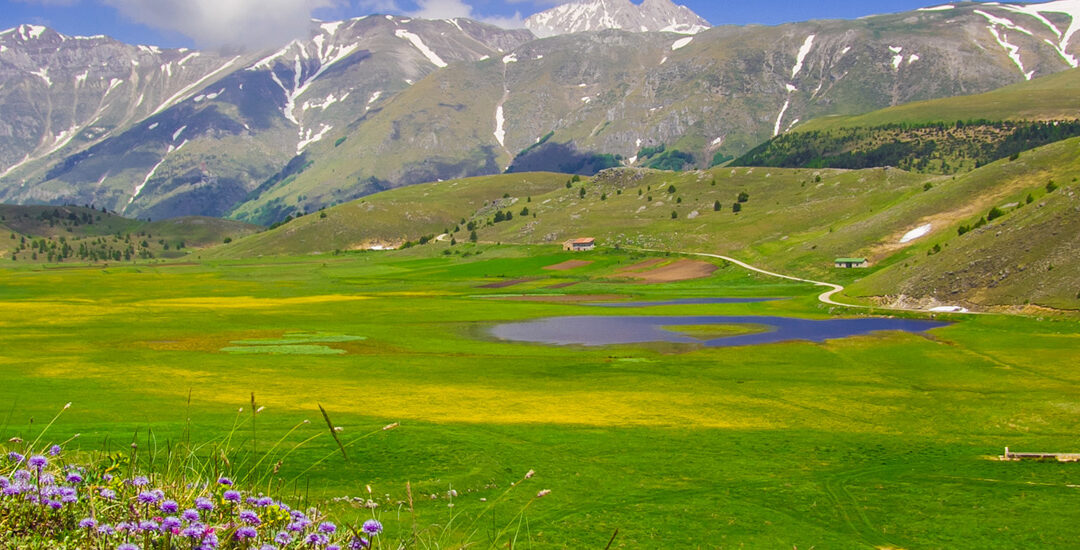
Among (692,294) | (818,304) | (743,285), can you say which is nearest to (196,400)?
(818,304)

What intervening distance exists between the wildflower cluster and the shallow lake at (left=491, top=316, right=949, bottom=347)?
66202 millimetres

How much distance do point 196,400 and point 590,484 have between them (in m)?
24.4

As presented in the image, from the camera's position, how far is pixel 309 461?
24453 millimetres

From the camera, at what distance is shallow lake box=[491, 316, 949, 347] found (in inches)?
2960

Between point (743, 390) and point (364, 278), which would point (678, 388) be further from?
point (364, 278)

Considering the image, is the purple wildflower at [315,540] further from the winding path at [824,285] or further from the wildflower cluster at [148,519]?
the winding path at [824,285]

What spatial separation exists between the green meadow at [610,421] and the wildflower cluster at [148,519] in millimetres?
1173

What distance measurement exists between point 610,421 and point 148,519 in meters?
31.3

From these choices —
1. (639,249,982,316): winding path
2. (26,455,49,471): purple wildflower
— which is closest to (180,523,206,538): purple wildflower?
(26,455,49,471): purple wildflower

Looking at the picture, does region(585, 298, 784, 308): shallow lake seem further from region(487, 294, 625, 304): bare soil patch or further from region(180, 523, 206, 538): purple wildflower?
region(180, 523, 206, 538): purple wildflower

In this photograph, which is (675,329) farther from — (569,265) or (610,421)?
(569,265)

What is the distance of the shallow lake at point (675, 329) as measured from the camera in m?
75.2

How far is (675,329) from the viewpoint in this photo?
8388 cm

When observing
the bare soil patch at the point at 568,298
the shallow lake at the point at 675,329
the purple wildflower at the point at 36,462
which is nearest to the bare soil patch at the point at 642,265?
the bare soil patch at the point at 568,298
